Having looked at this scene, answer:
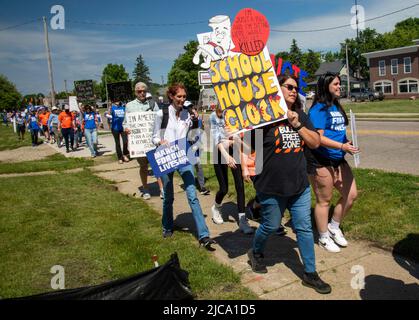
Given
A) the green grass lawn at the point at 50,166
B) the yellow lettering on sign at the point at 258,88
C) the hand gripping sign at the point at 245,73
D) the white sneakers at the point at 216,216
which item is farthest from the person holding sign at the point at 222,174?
the green grass lawn at the point at 50,166

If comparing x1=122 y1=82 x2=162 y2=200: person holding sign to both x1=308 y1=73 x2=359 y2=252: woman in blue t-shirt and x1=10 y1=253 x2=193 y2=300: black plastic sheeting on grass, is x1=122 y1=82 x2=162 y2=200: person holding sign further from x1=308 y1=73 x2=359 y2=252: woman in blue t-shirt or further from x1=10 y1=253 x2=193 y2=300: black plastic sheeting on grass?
x1=10 y1=253 x2=193 y2=300: black plastic sheeting on grass

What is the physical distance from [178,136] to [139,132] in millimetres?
2684

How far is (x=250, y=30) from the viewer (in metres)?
3.49

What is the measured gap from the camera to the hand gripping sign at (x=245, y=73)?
11.5ft

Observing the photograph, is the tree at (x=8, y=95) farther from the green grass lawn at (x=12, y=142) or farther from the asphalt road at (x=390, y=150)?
the asphalt road at (x=390, y=150)

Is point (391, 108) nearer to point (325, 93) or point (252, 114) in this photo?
point (325, 93)

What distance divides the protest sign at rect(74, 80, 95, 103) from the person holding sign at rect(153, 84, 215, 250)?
48.6 feet

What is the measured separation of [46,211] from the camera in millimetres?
6773

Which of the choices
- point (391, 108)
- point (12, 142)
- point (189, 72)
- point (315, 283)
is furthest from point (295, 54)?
point (315, 283)

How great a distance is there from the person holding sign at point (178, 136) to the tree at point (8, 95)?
287ft

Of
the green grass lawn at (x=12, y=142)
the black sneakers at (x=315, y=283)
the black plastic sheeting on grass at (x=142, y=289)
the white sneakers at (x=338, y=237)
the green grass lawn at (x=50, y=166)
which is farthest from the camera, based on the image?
the green grass lawn at (x=12, y=142)

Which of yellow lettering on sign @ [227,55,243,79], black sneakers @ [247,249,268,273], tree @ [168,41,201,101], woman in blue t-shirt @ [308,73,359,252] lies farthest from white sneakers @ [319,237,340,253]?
tree @ [168,41,201,101]
